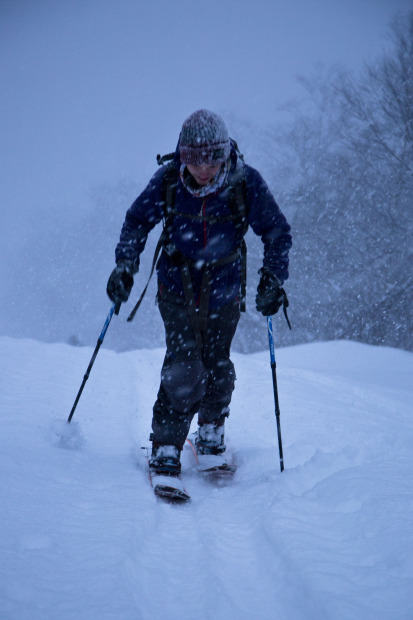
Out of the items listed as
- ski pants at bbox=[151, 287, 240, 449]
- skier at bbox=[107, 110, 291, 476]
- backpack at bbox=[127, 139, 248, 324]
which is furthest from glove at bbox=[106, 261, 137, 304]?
ski pants at bbox=[151, 287, 240, 449]

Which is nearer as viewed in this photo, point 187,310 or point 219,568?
point 219,568

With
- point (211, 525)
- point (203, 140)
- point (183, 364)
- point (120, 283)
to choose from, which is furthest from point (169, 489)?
point (203, 140)

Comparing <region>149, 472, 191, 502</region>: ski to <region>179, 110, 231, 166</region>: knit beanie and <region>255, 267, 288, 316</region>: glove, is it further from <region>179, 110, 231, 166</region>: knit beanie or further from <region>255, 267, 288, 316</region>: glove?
<region>179, 110, 231, 166</region>: knit beanie

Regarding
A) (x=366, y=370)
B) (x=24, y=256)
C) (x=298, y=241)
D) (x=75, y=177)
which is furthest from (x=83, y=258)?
(x=75, y=177)

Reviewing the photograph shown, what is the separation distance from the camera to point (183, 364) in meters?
2.67

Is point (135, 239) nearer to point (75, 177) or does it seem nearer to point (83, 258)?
point (83, 258)

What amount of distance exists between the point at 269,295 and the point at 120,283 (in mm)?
978

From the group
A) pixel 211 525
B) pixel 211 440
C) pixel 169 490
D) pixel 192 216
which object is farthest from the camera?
pixel 211 440

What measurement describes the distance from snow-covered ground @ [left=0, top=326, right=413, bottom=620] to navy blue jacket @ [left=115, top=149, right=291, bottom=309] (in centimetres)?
121

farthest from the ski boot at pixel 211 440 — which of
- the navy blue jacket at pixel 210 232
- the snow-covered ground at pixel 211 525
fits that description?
the navy blue jacket at pixel 210 232

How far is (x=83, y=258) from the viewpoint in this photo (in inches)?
2158

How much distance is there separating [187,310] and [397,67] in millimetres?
13879

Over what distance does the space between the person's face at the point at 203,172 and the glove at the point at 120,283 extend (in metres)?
0.73

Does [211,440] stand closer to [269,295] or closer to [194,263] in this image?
[269,295]
